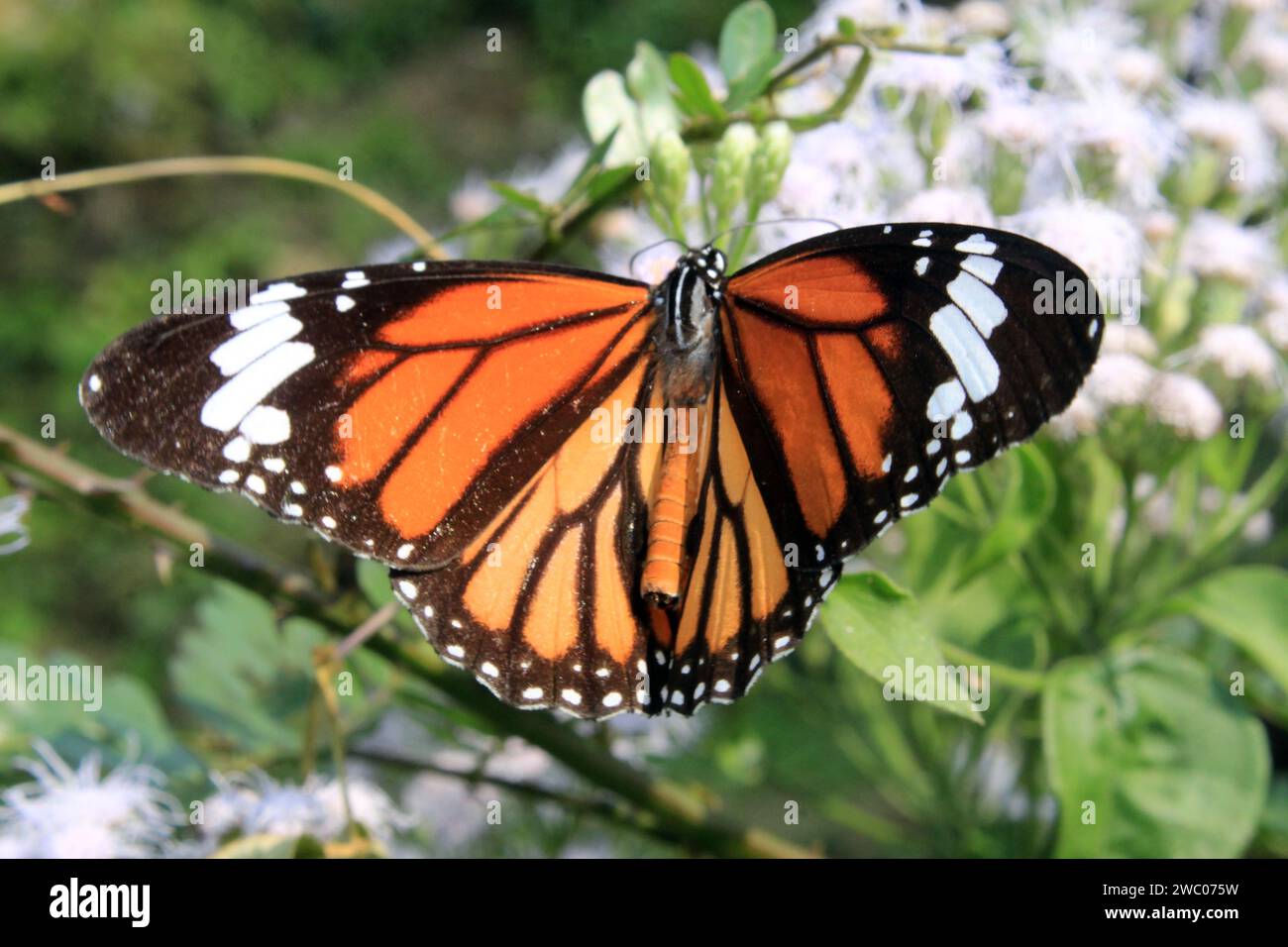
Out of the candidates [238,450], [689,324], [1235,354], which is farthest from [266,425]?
[1235,354]

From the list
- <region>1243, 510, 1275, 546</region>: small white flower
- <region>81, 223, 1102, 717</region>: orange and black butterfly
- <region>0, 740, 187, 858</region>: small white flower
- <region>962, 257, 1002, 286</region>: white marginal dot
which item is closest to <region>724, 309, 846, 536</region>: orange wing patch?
<region>81, 223, 1102, 717</region>: orange and black butterfly

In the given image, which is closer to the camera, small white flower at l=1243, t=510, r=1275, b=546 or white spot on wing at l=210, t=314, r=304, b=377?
white spot on wing at l=210, t=314, r=304, b=377

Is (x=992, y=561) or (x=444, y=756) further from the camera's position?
(x=444, y=756)

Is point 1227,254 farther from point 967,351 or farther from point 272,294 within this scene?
point 272,294

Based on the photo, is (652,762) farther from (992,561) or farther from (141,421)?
(141,421)

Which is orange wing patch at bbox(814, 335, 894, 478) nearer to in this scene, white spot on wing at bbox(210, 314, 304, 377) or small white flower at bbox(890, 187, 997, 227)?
small white flower at bbox(890, 187, 997, 227)

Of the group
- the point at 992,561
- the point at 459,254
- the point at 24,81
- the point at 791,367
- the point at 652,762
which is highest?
the point at 24,81

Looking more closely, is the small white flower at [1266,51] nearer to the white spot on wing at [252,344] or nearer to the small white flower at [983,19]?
the small white flower at [983,19]

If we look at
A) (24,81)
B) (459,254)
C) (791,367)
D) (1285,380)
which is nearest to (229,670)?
(459,254)
